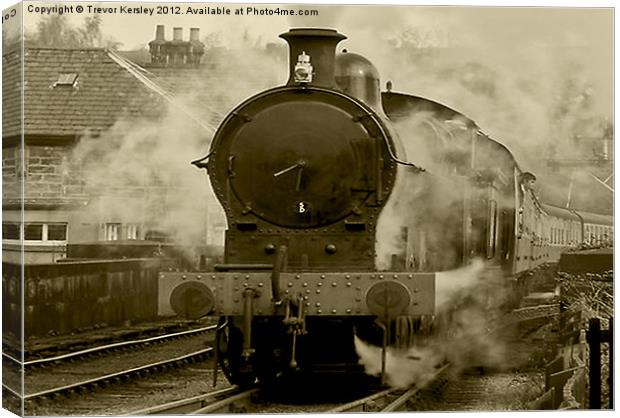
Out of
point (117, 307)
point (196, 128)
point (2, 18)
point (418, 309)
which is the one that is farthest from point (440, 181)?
point (2, 18)

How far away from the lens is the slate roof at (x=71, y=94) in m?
11.4

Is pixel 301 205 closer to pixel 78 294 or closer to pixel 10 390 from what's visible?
pixel 78 294

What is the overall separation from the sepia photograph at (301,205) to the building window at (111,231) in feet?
0.04

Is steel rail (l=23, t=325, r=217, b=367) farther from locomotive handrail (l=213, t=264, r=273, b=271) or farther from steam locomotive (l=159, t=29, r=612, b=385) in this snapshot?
locomotive handrail (l=213, t=264, r=273, b=271)

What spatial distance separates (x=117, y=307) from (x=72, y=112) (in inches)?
66.4

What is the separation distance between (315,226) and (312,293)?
2.12 ft

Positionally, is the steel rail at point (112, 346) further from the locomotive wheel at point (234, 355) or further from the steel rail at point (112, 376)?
the locomotive wheel at point (234, 355)

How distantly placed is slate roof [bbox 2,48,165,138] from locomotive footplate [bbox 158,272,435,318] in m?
1.69

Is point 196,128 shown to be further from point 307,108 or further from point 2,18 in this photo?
point 2,18

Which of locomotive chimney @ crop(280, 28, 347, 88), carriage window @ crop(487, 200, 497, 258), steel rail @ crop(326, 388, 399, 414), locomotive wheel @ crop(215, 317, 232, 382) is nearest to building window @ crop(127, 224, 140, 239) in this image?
locomotive wheel @ crop(215, 317, 232, 382)

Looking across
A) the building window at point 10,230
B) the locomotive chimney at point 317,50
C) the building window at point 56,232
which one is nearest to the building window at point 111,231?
the building window at point 56,232

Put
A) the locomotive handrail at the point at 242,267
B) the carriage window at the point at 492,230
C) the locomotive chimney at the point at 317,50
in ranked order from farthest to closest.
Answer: the carriage window at the point at 492,230 → the locomotive chimney at the point at 317,50 → the locomotive handrail at the point at 242,267

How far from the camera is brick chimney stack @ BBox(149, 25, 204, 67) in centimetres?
1169

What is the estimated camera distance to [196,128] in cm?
1173
